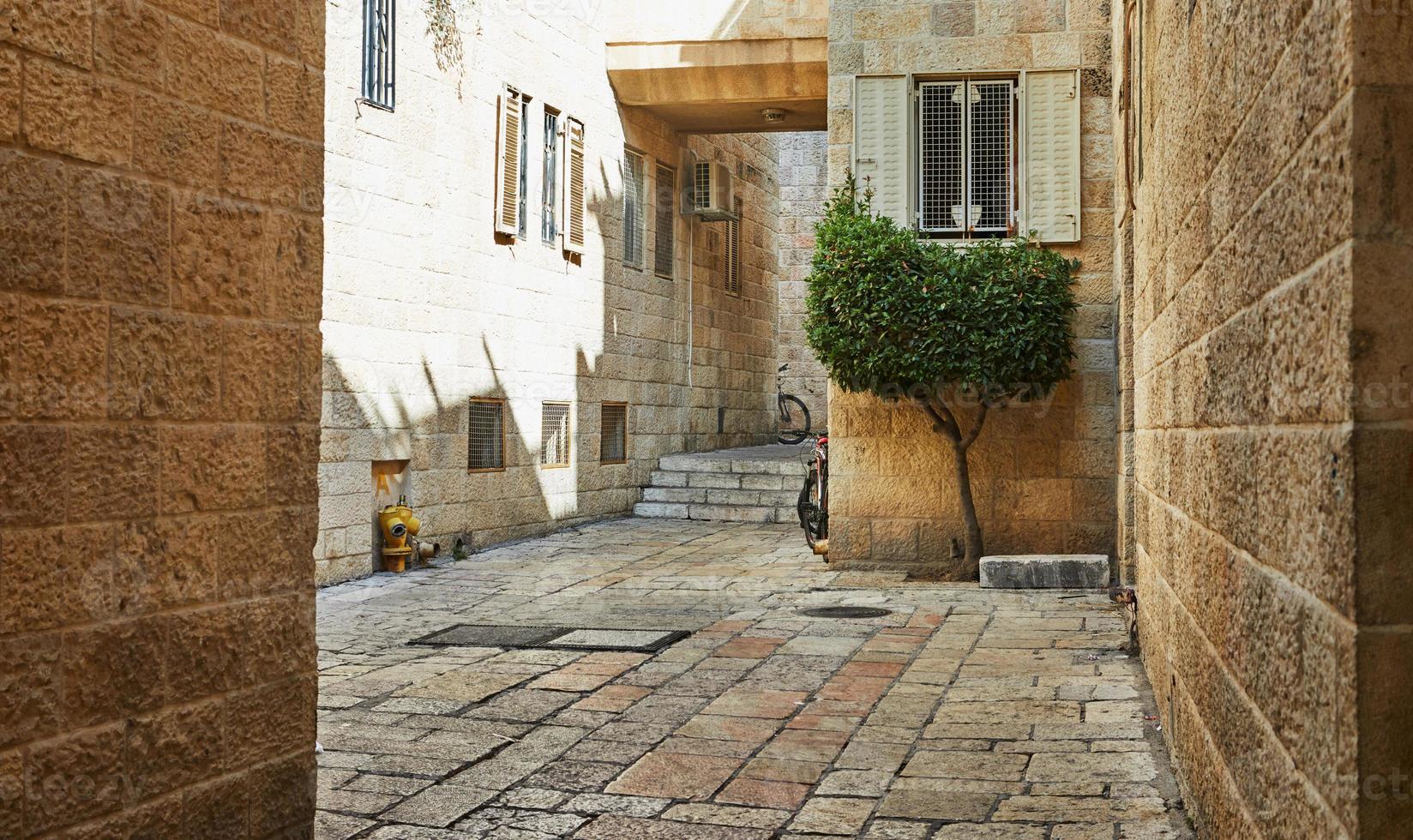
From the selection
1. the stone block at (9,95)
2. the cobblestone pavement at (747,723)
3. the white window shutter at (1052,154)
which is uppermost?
the white window shutter at (1052,154)

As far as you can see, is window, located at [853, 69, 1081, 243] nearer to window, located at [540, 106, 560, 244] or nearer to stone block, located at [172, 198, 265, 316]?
window, located at [540, 106, 560, 244]

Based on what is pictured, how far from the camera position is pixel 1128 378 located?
838 centimetres

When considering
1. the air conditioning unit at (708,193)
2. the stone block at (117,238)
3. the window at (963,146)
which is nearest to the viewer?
the stone block at (117,238)

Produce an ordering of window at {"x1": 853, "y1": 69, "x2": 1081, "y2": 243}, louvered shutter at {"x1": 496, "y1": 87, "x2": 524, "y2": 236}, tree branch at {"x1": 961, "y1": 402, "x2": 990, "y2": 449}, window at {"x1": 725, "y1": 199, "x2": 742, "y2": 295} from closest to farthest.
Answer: tree branch at {"x1": 961, "y1": 402, "x2": 990, "y2": 449}, window at {"x1": 853, "y1": 69, "x2": 1081, "y2": 243}, louvered shutter at {"x1": 496, "y1": 87, "x2": 524, "y2": 236}, window at {"x1": 725, "y1": 199, "x2": 742, "y2": 295}

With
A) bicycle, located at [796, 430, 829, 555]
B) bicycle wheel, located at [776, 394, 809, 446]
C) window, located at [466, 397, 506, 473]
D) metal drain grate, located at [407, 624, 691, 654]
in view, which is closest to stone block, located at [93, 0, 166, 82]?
metal drain grate, located at [407, 624, 691, 654]

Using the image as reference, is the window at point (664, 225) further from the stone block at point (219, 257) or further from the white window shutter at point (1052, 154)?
the stone block at point (219, 257)

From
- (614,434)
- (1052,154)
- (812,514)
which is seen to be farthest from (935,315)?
(614,434)

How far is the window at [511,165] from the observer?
1146 cm

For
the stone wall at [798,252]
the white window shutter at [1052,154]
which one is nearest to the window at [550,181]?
the white window shutter at [1052,154]

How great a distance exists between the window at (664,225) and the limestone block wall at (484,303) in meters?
0.12

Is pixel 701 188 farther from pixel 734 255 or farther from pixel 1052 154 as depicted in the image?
pixel 1052 154

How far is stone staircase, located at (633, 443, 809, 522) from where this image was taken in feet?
46.3

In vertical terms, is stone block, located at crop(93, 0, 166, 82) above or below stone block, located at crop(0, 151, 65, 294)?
above

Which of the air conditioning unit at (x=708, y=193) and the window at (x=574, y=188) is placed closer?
the window at (x=574, y=188)
